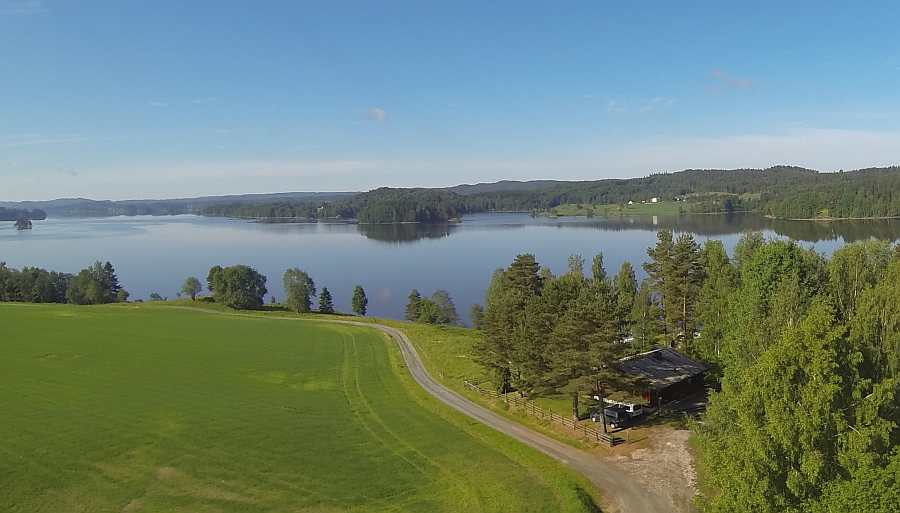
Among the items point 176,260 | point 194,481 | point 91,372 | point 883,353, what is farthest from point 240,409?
point 176,260

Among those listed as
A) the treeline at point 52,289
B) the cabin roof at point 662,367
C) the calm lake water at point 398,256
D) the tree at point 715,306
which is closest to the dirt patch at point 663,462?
the cabin roof at point 662,367

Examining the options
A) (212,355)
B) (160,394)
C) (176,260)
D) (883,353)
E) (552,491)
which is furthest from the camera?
(176,260)

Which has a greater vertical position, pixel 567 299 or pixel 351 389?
pixel 567 299

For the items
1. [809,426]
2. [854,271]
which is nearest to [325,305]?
[854,271]

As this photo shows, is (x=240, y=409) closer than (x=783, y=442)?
No

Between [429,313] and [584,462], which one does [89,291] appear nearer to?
[429,313]

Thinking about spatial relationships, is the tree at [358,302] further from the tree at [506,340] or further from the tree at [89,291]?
the tree at [506,340]

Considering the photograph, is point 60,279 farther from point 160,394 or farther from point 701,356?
point 701,356

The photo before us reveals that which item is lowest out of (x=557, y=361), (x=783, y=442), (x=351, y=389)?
(x=351, y=389)
